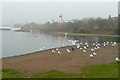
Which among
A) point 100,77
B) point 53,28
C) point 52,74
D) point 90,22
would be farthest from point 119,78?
point 53,28

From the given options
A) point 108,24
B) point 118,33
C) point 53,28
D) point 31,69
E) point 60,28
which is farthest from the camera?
point 53,28

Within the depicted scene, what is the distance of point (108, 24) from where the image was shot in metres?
105

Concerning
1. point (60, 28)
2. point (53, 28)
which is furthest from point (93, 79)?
point (53, 28)

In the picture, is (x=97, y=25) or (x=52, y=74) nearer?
(x=52, y=74)

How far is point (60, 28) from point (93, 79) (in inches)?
4710

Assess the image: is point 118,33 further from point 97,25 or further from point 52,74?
point 52,74

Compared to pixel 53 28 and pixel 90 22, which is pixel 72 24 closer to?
pixel 90 22

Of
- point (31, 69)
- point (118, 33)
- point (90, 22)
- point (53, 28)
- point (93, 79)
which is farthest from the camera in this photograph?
point (53, 28)

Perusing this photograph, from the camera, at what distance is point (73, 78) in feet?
48.9

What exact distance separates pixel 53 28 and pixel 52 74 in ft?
418

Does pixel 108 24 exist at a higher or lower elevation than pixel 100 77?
higher

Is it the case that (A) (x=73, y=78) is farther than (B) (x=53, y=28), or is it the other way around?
(B) (x=53, y=28)

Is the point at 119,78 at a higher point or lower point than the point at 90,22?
lower

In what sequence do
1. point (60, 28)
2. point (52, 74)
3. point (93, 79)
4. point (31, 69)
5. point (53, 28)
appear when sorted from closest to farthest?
1. point (93, 79)
2. point (52, 74)
3. point (31, 69)
4. point (60, 28)
5. point (53, 28)
